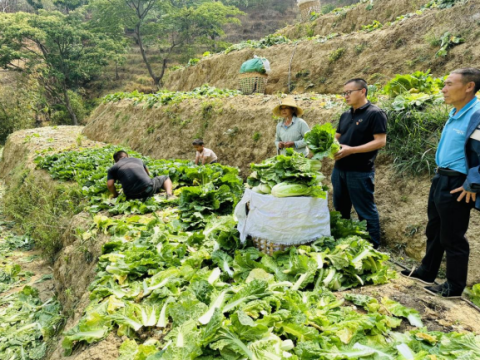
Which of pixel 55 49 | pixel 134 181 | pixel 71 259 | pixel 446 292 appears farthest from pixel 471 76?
pixel 55 49

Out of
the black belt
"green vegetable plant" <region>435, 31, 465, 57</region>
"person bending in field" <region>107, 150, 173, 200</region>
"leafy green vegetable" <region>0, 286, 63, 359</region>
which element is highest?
"green vegetable plant" <region>435, 31, 465, 57</region>

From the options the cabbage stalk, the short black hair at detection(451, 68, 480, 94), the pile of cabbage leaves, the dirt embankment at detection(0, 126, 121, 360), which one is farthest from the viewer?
the cabbage stalk

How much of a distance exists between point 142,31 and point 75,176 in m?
28.0

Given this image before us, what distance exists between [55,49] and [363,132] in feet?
103

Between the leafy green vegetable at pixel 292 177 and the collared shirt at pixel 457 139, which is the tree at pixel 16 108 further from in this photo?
the collared shirt at pixel 457 139

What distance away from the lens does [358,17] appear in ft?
44.5

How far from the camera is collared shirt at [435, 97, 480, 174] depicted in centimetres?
261

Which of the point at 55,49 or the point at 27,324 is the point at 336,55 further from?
the point at 55,49

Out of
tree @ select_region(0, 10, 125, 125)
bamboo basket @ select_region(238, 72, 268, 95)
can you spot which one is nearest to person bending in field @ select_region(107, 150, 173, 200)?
bamboo basket @ select_region(238, 72, 268, 95)

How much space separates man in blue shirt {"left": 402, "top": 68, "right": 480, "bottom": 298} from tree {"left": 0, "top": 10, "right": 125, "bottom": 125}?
29063 mm

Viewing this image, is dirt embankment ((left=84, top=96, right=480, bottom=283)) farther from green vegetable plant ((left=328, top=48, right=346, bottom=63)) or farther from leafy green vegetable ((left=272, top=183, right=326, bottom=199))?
green vegetable plant ((left=328, top=48, right=346, bottom=63))

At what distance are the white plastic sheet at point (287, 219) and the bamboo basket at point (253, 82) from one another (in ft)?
23.9

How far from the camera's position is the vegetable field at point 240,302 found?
195cm

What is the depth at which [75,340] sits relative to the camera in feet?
8.68
